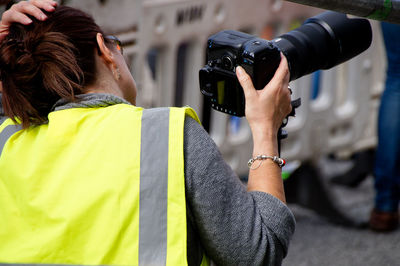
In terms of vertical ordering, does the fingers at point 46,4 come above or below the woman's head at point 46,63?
above

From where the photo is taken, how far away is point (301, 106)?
3.77 m

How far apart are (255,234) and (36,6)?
0.72 m

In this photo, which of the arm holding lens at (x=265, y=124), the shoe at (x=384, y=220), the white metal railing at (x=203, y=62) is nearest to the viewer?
the arm holding lens at (x=265, y=124)

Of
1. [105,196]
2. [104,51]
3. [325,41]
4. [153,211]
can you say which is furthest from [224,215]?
[325,41]

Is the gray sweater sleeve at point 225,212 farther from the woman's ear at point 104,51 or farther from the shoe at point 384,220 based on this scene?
the shoe at point 384,220

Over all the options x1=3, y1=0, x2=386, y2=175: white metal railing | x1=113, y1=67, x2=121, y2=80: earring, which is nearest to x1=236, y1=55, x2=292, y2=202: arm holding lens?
x1=113, y1=67, x2=121, y2=80: earring

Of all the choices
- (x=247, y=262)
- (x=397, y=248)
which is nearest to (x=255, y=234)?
(x=247, y=262)

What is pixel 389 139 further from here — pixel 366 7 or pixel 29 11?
pixel 29 11

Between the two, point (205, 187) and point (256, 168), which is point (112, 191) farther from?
point (256, 168)

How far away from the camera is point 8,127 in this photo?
1.69 m

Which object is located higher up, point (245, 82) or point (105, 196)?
point (245, 82)

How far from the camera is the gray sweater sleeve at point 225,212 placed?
4.91 feet

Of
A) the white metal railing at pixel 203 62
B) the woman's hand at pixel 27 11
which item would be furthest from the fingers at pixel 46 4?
the white metal railing at pixel 203 62

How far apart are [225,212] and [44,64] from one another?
1.69 ft
